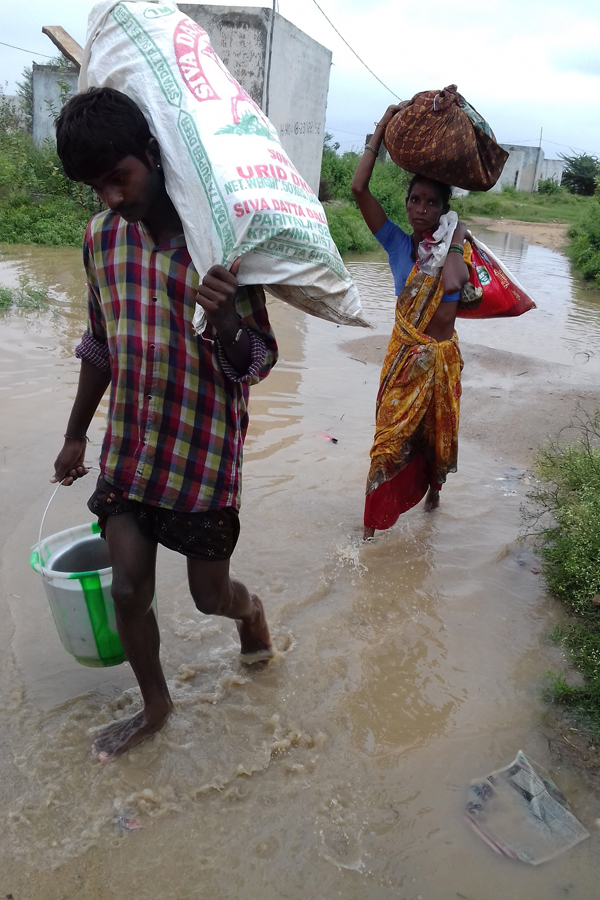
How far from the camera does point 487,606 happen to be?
306cm

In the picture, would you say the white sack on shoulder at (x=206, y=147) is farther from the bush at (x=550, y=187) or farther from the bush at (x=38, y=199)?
the bush at (x=550, y=187)

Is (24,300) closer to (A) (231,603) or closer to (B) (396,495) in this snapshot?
(B) (396,495)

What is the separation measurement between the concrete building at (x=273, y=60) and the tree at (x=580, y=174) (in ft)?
105

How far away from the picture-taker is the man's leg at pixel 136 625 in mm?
1942

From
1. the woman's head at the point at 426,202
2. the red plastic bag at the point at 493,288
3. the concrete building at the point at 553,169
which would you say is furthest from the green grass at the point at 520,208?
the woman's head at the point at 426,202

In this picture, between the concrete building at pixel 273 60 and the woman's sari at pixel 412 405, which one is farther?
the concrete building at pixel 273 60

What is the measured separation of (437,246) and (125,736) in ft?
7.45

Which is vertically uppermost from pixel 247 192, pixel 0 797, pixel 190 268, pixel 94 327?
pixel 247 192

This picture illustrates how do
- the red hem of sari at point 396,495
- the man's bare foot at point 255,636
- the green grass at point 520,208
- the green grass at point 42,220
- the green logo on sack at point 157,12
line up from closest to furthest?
the green logo on sack at point 157,12 → the man's bare foot at point 255,636 → the red hem of sari at point 396,495 → the green grass at point 42,220 → the green grass at point 520,208

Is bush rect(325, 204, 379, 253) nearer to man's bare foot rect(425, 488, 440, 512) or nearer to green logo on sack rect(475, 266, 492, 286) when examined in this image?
man's bare foot rect(425, 488, 440, 512)

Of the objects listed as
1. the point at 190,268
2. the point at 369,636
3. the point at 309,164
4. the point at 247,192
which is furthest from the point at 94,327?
the point at 309,164

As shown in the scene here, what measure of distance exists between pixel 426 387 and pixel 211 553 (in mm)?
1594

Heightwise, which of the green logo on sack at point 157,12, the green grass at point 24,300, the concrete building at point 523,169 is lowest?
the green grass at point 24,300

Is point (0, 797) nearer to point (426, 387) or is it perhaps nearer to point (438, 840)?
point (438, 840)
